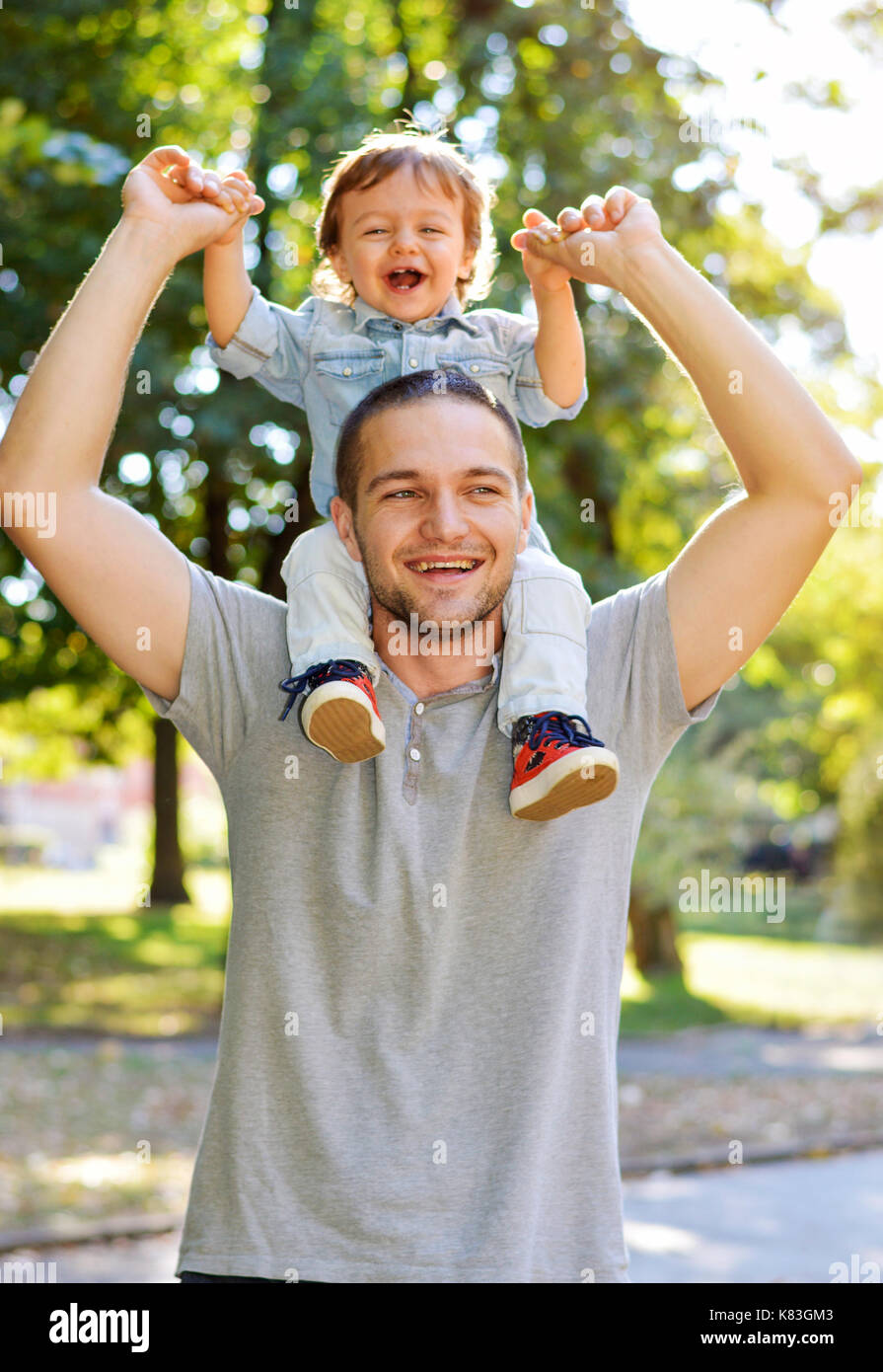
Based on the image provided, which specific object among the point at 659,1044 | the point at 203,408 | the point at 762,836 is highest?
the point at 762,836

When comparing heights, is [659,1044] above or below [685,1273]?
above

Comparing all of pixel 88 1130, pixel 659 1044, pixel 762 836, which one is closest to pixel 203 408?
pixel 88 1130

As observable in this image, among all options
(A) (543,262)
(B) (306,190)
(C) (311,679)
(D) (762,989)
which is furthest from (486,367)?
(D) (762,989)

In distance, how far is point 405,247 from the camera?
10.3ft

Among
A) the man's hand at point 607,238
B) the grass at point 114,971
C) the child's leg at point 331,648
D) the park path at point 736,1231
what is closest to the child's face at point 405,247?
the child's leg at point 331,648

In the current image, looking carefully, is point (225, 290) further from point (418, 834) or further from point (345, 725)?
point (418, 834)

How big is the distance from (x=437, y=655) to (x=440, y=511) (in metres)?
0.24

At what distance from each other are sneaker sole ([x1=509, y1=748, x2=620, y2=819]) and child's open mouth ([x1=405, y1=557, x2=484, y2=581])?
0.34m

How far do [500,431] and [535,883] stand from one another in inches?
27.4

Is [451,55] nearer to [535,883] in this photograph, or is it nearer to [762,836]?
[535,883]

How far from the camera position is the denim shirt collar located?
3.09 m

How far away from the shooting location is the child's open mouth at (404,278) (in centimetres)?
316

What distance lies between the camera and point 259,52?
12.2 meters

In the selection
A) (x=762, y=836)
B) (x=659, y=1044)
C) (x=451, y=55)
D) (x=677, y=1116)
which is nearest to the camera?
(x=677, y=1116)
